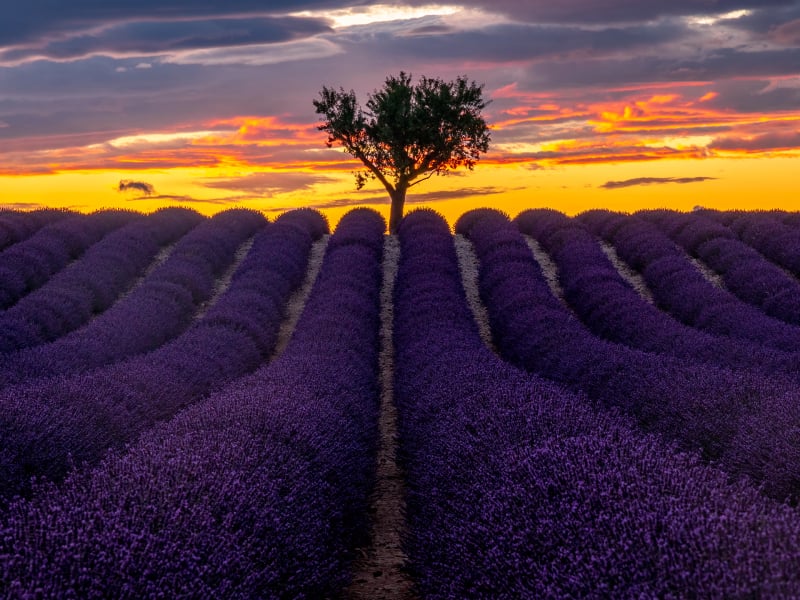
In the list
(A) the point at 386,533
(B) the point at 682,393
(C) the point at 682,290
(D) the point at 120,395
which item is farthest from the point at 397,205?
(A) the point at 386,533

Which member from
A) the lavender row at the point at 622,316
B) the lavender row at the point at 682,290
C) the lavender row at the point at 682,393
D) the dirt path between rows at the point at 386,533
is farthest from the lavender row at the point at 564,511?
the lavender row at the point at 682,290

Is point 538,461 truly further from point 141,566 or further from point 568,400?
point 141,566

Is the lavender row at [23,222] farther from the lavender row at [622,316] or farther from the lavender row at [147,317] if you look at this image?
the lavender row at [622,316]

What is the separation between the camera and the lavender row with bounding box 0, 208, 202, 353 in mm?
9789

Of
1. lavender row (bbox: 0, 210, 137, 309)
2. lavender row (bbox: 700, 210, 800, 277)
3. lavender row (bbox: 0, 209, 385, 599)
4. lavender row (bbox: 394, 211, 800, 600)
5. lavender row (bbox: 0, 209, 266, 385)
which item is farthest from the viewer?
lavender row (bbox: 700, 210, 800, 277)

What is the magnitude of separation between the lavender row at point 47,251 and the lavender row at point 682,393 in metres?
8.36

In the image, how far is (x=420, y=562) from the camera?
4008 mm

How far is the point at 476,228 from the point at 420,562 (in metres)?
15.0

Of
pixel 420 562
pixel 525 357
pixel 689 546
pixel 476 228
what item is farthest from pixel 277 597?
pixel 476 228

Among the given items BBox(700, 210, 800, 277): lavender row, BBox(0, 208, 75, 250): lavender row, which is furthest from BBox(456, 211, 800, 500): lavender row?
BBox(0, 208, 75, 250): lavender row

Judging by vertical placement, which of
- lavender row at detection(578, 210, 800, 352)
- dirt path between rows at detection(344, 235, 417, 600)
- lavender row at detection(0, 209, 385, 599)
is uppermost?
lavender row at detection(0, 209, 385, 599)

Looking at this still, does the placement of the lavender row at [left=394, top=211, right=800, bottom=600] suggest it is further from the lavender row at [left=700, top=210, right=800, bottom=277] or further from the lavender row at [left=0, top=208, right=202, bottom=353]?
the lavender row at [left=700, top=210, right=800, bottom=277]

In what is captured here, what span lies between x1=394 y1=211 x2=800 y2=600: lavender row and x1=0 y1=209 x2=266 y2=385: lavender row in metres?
4.04

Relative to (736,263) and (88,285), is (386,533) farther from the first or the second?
(736,263)
